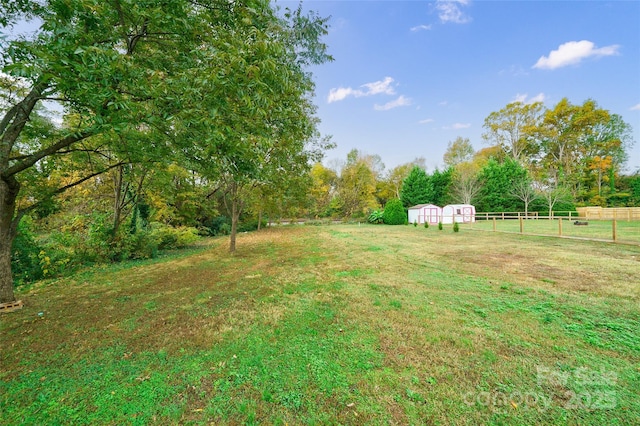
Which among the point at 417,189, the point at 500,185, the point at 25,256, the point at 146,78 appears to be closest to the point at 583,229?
the point at 500,185

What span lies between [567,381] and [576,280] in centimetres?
372

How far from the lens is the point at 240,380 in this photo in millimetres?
2012

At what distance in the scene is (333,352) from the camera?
7.80ft

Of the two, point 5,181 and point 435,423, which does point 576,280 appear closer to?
point 435,423

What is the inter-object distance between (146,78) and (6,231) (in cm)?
357

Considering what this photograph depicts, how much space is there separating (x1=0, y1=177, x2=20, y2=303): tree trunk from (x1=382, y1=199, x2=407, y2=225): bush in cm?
2349

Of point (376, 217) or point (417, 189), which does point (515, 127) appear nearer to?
point (417, 189)

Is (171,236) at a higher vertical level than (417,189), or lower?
lower

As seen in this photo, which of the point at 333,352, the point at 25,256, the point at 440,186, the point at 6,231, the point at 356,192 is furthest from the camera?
the point at 440,186

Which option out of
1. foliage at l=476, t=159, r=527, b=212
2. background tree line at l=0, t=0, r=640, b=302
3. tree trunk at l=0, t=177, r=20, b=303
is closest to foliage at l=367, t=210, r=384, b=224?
foliage at l=476, t=159, r=527, b=212

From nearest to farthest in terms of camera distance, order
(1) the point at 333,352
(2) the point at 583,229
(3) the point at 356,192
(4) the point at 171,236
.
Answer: (1) the point at 333,352, (4) the point at 171,236, (2) the point at 583,229, (3) the point at 356,192

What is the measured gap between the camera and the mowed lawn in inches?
66.9

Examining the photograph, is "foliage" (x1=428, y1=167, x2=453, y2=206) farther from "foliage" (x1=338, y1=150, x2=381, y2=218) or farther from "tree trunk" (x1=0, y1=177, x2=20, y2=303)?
"tree trunk" (x1=0, y1=177, x2=20, y2=303)

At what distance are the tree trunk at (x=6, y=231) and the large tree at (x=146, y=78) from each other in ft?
0.05
